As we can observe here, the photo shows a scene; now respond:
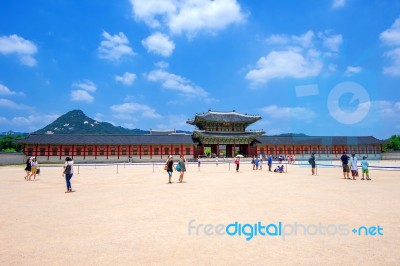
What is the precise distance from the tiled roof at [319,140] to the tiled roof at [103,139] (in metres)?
19.1

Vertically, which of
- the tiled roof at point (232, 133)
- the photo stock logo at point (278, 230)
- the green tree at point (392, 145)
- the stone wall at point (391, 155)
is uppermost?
the tiled roof at point (232, 133)

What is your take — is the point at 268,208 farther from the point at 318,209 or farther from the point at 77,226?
the point at 77,226

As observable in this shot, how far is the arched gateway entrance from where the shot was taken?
2343 inches

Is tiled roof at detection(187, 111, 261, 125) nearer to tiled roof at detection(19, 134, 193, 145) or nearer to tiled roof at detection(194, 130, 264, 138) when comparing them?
tiled roof at detection(194, 130, 264, 138)

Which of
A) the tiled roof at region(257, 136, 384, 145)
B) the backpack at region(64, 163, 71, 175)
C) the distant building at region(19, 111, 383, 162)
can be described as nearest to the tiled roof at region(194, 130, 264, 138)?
the distant building at region(19, 111, 383, 162)

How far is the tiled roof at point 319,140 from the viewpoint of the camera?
62.5 meters

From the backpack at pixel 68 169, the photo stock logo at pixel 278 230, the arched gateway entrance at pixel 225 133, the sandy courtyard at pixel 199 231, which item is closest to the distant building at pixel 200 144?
the arched gateway entrance at pixel 225 133

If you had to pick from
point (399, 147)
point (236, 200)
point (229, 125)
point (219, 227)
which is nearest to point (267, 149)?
point (229, 125)

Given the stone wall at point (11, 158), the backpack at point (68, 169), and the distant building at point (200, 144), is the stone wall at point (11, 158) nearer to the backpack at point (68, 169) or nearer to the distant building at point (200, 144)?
the distant building at point (200, 144)

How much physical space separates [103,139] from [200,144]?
2050 centimetres

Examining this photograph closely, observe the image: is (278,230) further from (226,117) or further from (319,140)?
(319,140)

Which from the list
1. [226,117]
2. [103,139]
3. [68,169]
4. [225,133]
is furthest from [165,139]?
[68,169]

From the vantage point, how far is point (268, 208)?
928cm

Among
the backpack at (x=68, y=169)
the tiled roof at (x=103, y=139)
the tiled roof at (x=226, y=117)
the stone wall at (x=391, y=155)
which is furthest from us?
the stone wall at (x=391, y=155)
